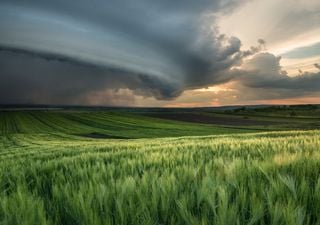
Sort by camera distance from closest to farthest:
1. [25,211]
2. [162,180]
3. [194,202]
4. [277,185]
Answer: [25,211], [194,202], [277,185], [162,180]

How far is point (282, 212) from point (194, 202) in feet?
1.53

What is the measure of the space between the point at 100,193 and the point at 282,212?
2.98 feet

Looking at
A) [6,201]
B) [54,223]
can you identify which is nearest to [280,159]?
[54,223]

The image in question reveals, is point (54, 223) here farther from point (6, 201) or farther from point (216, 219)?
point (216, 219)

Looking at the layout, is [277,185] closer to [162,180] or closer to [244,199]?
[244,199]

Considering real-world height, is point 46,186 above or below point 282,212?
below

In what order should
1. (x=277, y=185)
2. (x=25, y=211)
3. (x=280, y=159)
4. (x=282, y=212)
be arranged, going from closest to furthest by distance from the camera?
(x=282, y=212) → (x=25, y=211) → (x=277, y=185) → (x=280, y=159)

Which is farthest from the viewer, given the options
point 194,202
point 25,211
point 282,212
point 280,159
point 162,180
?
point 280,159

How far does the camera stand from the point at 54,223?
4.81 feet

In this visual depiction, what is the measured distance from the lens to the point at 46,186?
8.61ft

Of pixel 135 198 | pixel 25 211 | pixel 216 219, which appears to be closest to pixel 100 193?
pixel 135 198

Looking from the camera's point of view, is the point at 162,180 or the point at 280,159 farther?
the point at 280,159

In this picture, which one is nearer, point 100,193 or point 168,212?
point 168,212

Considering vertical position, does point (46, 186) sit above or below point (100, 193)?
below
